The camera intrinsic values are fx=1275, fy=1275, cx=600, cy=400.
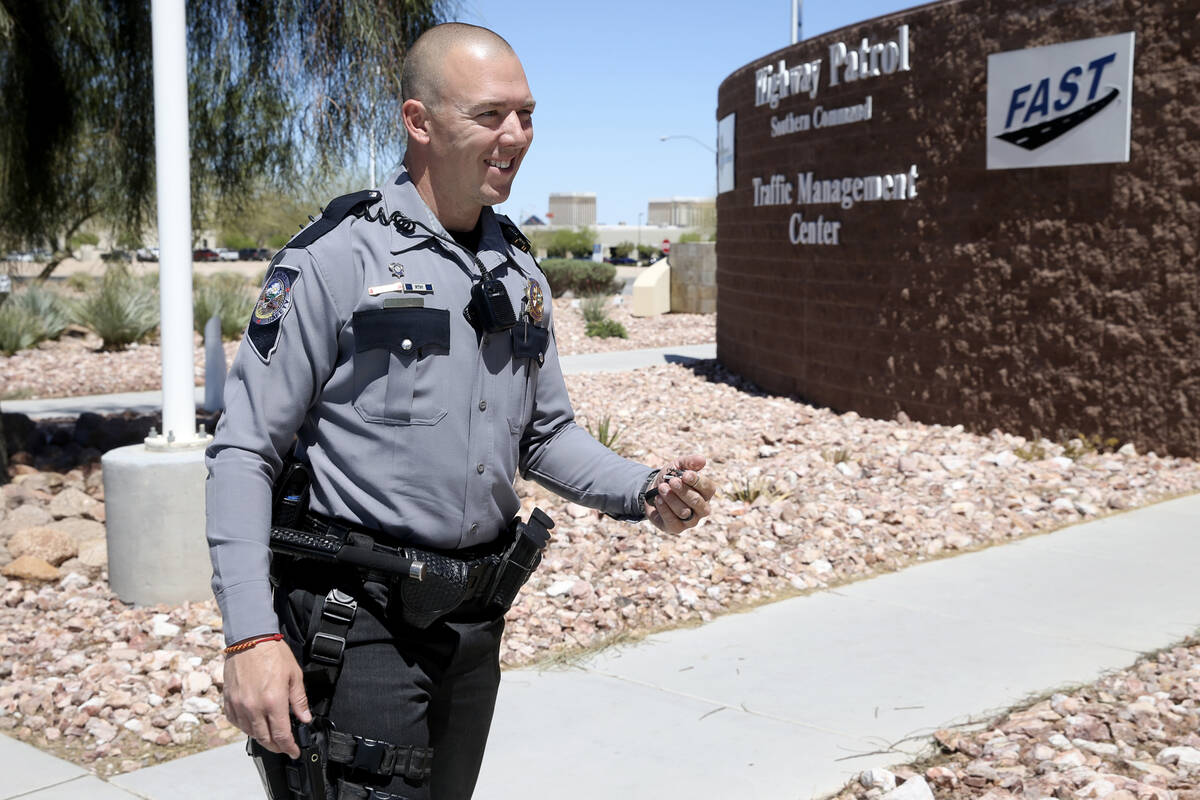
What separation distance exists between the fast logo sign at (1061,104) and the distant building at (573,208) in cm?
13121

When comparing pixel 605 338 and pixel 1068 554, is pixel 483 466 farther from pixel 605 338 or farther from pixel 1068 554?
pixel 605 338

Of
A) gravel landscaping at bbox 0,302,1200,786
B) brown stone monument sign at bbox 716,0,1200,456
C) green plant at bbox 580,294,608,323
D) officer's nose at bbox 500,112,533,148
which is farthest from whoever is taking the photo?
green plant at bbox 580,294,608,323

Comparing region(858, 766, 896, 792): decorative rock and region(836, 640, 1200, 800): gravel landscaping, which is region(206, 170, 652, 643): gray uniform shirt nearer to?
region(858, 766, 896, 792): decorative rock

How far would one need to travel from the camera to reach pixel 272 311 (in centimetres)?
224

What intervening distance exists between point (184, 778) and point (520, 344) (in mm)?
2179

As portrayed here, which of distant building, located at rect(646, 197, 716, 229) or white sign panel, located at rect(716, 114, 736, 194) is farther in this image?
distant building, located at rect(646, 197, 716, 229)

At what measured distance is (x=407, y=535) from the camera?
7.66ft

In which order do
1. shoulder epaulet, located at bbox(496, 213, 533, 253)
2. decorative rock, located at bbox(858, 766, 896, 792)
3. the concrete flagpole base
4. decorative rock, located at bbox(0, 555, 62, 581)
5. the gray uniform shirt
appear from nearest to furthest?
the gray uniform shirt, shoulder epaulet, located at bbox(496, 213, 533, 253), decorative rock, located at bbox(858, 766, 896, 792), the concrete flagpole base, decorative rock, located at bbox(0, 555, 62, 581)

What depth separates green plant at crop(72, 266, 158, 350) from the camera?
17.5m

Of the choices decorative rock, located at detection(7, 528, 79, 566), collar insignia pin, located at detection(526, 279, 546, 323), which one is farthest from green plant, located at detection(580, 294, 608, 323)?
collar insignia pin, located at detection(526, 279, 546, 323)

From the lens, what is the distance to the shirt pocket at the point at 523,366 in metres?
2.48

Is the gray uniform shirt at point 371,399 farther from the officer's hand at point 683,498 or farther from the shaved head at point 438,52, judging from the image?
the officer's hand at point 683,498

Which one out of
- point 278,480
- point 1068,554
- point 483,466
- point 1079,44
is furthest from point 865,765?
point 1079,44

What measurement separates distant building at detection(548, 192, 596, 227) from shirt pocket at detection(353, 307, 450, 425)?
138 meters
